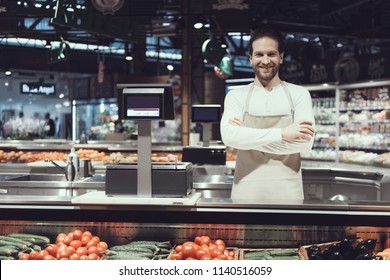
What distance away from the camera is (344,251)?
289 centimetres

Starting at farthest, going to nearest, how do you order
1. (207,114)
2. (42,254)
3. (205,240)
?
(207,114)
(205,240)
(42,254)

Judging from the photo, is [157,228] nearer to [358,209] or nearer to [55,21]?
[358,209]

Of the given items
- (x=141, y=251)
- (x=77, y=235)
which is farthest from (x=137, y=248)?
(x=77, y=235)

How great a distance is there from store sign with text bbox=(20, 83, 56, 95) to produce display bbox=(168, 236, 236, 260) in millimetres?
19014

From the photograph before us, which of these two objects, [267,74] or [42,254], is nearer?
[42,254]

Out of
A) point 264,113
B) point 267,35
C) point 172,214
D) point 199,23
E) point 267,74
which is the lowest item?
point 172,214

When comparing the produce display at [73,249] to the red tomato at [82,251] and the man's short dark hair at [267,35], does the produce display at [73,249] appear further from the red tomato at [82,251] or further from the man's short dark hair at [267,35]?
the man's short dark hair at [267,35]

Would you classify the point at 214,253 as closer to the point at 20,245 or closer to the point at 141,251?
the point at 141,251

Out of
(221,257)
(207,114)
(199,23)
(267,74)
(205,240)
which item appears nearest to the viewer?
(221,257)

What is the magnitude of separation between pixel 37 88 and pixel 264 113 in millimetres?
18925

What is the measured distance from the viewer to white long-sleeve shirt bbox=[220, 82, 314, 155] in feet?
10.1

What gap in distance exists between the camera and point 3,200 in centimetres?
309

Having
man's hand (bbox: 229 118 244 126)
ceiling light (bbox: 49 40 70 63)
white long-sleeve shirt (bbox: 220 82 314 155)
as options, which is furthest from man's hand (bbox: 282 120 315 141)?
ceiling light (bbox: 49 40 70 63)

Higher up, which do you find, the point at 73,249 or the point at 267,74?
the point at 267,74
